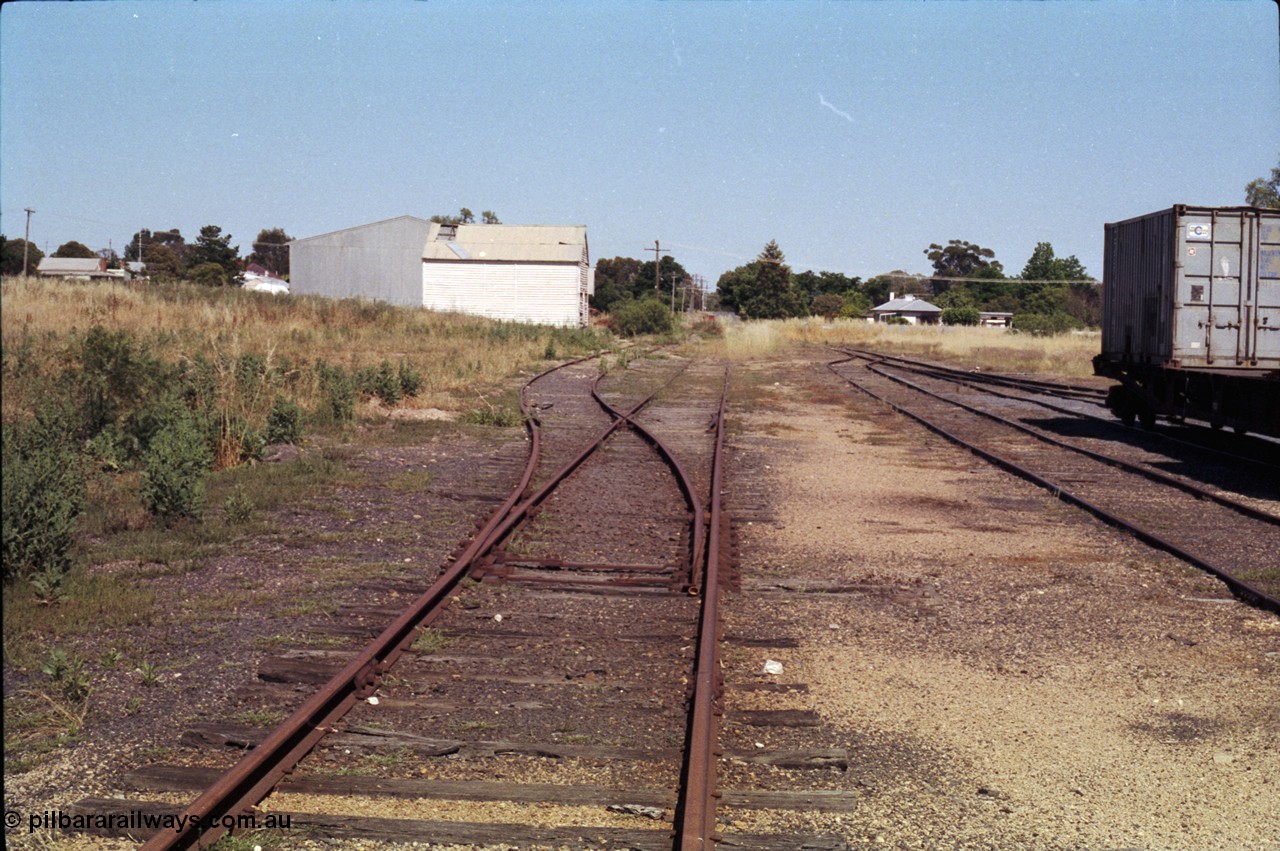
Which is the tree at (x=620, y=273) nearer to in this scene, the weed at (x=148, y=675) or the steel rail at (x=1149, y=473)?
the steel rail at (x=1149, y=473)

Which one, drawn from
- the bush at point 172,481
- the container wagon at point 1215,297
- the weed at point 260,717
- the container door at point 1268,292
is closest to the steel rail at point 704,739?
the weed at point 260,717

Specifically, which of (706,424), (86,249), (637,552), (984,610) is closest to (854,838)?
(984,610)

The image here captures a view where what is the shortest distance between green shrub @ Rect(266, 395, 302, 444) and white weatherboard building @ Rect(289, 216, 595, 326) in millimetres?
50064

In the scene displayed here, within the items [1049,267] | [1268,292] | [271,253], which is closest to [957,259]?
[1049,267]

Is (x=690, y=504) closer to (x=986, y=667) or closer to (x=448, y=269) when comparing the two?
(x=986, y=667)

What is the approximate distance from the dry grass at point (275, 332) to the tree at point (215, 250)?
173 ft

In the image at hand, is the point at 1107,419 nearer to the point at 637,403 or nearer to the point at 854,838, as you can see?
the point at 637,403

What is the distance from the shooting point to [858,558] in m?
8.79

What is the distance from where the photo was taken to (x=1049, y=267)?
12356 centimetres

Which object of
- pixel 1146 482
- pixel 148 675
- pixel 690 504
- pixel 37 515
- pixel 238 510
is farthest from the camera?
pixel 1146 482

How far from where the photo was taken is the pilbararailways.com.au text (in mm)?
3855

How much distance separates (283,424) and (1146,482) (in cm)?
976

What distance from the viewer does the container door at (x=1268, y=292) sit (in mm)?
16500

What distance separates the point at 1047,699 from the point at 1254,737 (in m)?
0.89
